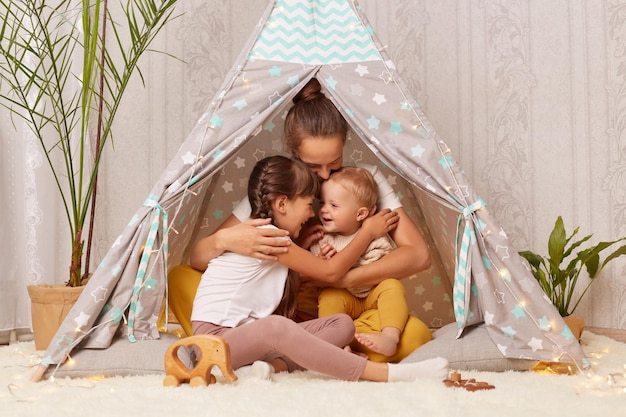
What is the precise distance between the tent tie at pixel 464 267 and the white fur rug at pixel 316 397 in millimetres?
199

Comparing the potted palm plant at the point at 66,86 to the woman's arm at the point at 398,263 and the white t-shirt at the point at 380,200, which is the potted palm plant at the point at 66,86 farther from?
the woman's arm at the point at 398,263

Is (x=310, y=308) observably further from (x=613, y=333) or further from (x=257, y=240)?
(x=613, y=333)

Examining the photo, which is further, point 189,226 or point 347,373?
point 189,226

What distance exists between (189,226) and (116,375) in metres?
0.66

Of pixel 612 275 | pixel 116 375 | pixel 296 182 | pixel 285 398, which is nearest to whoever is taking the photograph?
pixel 285 398

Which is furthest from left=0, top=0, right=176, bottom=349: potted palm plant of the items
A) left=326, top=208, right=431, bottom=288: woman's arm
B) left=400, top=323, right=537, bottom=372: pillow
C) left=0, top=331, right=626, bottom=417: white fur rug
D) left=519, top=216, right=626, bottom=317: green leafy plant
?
A: left=519, top=216, right=626, bottom=317: green leafy plant

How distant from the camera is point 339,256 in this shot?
7.77ft

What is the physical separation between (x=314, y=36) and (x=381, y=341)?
100cm

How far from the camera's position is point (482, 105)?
10.6 ft

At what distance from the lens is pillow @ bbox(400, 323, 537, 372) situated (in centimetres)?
216

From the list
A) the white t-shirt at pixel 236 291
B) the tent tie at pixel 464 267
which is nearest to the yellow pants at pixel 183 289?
the white t-shirt at pixel 236 291

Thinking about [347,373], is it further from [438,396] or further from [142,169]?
[142,169]

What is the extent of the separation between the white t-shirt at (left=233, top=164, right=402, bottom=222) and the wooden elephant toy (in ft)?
2.08

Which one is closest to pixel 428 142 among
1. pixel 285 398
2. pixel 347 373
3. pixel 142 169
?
pixel 347 373
